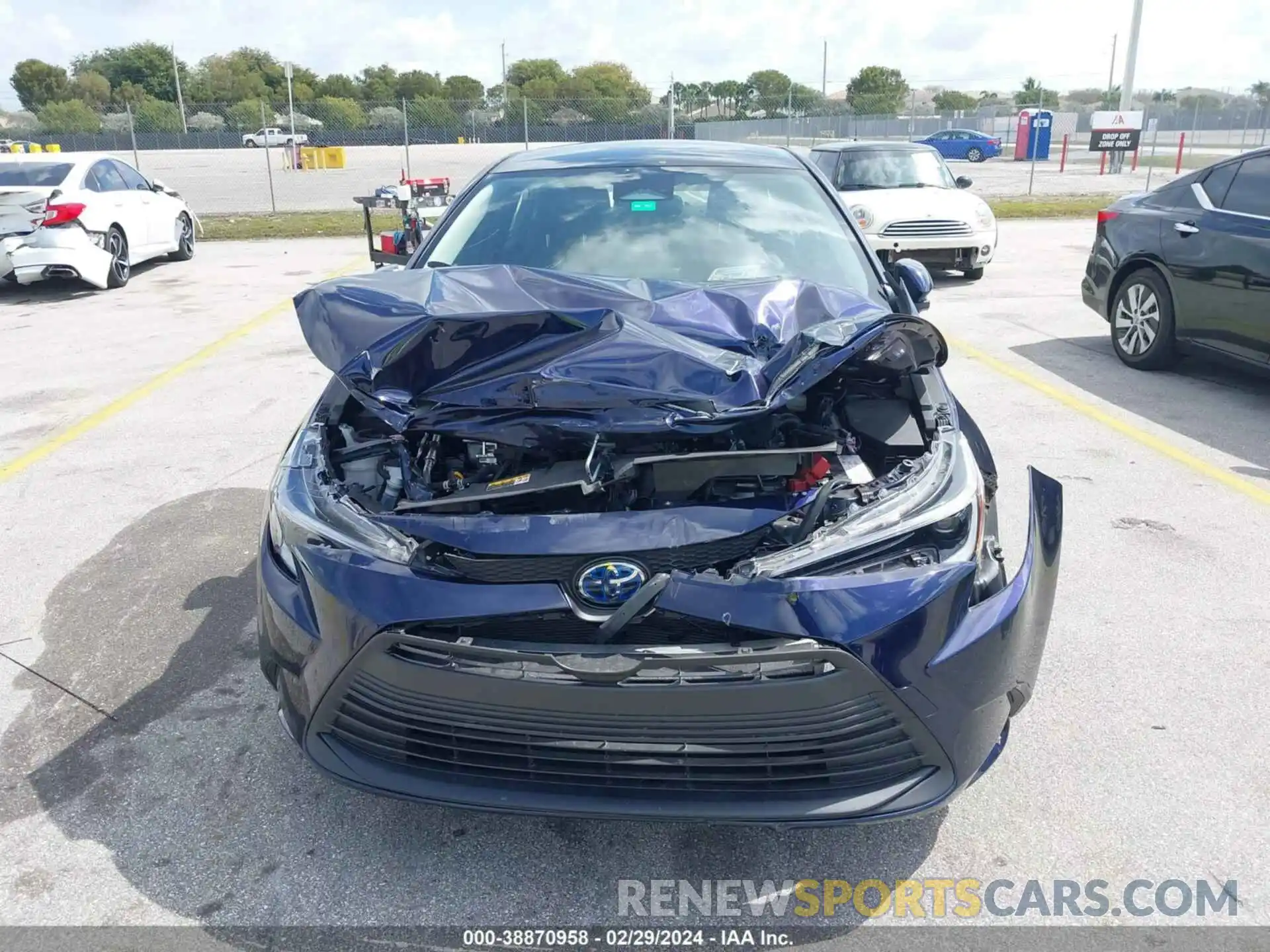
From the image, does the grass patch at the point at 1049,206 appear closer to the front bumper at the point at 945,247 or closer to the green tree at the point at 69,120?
the front bumper at the point at 945,247

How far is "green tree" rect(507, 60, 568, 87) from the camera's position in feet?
267

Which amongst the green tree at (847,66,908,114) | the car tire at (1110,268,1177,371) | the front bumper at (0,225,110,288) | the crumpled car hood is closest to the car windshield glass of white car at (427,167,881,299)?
the crumpled car hood

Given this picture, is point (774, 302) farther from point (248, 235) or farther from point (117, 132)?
point (117, 132)

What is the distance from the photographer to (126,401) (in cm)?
682

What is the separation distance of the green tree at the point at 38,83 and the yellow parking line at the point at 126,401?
86.8 m

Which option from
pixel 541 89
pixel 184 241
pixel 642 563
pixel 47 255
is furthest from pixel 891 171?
pixel 541 89

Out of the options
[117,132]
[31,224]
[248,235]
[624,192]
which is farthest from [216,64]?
[624,192]

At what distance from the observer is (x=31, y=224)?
10461 mm

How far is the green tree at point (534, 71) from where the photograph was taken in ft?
267

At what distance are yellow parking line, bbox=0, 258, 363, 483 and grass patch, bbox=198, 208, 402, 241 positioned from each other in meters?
7.16

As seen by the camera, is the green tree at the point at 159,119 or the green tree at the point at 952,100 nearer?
the green tree at the point at 159,119

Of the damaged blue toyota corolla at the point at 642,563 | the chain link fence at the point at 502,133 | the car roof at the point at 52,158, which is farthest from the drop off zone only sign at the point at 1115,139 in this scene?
the damaged blue toyota corolla at the point at 642,563

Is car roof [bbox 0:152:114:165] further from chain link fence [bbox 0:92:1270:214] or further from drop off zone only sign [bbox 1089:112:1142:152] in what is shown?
drop off zone only sign [bbox 1089:112:1142:152]

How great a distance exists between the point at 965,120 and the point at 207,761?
50.9 metres
